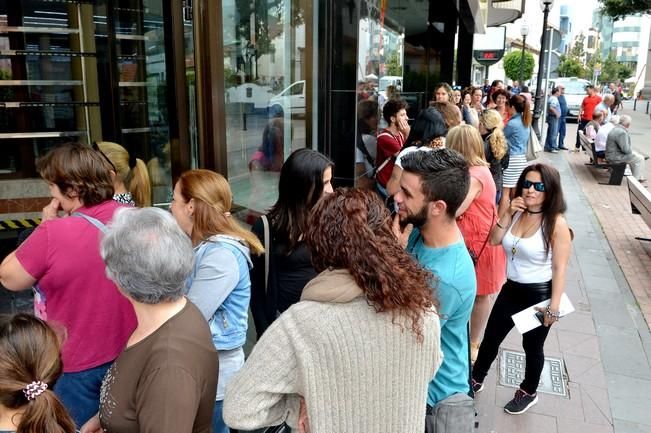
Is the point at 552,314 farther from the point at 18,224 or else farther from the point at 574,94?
the point at 574,94

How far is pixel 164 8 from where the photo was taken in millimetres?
3984

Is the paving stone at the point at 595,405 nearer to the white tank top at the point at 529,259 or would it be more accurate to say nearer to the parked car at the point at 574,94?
the white tank top at the point at 529,259

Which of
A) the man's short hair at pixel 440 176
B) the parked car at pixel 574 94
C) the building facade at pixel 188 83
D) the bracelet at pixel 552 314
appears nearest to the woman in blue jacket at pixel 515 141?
the building facade at pixel 188 83

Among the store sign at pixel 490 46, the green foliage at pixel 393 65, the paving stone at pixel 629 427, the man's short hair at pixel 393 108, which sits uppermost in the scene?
the store sign at pixel 490 46

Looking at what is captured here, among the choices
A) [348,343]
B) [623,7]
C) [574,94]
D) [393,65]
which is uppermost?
[623,7]

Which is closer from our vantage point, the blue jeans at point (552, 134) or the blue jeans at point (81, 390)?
the blue jeans at point (81, 390)

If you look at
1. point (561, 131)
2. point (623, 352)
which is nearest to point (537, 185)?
point (623, 352)

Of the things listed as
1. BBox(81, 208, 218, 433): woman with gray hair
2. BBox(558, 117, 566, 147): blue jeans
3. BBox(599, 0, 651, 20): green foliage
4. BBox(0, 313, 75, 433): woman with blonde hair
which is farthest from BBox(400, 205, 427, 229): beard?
BBox(599, 0, 651, 20): green foliage

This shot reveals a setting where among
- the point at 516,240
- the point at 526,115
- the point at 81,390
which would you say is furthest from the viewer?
the point at 526,115

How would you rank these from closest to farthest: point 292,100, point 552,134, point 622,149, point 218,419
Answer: point 218,419
point 292,100
point 622,149
point 552,134

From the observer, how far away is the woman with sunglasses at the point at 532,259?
3434mm

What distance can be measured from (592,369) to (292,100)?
3490mm

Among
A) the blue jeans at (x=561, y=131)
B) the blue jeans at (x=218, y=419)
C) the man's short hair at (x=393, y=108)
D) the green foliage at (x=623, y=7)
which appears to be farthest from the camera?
the green foliage at (x=623, y=7)

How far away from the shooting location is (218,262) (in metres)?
2.32
